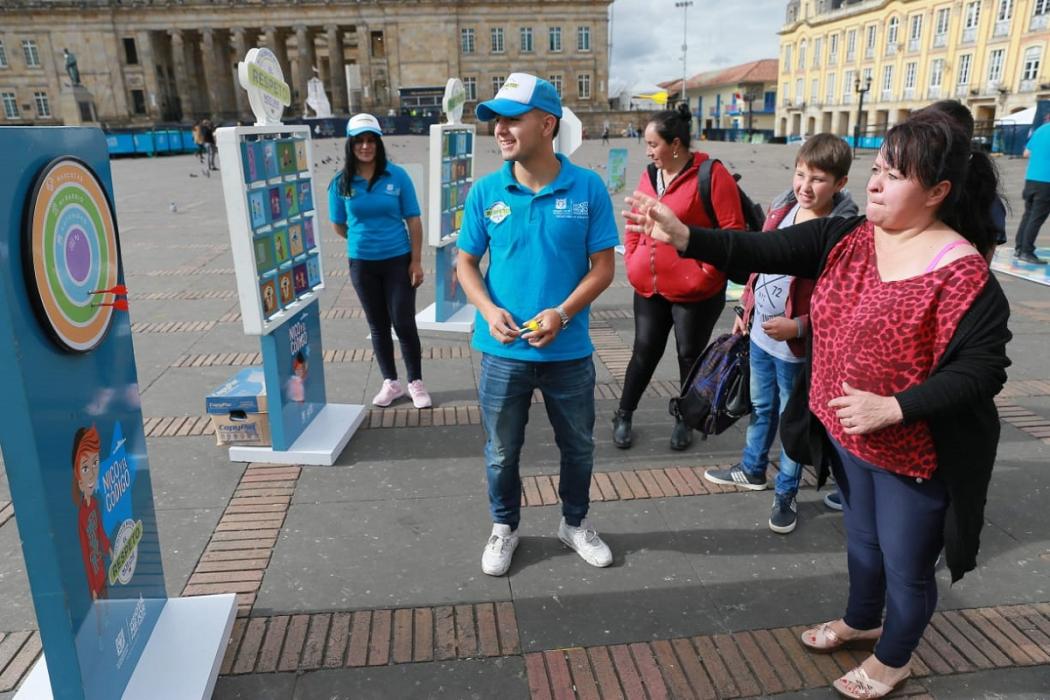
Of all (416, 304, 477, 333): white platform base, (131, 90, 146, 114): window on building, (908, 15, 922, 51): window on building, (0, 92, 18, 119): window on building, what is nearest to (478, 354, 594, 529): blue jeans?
(416, 304, 477, 333): white platform base

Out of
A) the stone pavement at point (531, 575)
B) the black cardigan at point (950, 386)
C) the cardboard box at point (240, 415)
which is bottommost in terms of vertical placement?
the stone pavement at point (531, 575)

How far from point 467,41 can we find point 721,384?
70015mm

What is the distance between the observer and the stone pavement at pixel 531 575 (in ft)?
8.20

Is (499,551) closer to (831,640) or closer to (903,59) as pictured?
(831,640)

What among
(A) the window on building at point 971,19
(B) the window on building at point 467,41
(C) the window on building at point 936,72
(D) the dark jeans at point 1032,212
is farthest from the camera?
(B) the window on building at point 467,41

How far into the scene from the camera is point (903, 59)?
183ft

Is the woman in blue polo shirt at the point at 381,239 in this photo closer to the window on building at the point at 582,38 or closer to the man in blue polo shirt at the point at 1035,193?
the man in blue polo shirt at the point at 1035,193

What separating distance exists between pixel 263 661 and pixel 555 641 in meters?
1.08

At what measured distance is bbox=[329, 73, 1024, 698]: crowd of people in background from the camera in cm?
191

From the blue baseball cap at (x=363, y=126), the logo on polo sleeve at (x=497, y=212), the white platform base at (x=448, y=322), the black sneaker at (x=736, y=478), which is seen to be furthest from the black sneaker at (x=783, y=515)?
the white platform base at (x=448, y=322)

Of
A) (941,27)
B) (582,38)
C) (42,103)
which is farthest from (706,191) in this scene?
(42,103)

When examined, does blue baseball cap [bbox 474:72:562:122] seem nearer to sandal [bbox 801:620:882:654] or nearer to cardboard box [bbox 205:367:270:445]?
sandal [bbox 801:620:882:654]

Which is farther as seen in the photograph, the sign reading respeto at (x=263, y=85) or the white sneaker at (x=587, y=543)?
Answer: the sign reading respeto at (x=263, y=85)

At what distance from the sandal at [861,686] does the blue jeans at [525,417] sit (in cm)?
122
